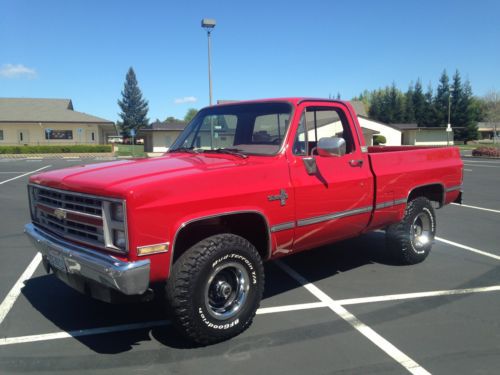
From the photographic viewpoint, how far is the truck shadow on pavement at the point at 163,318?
3.54 metres

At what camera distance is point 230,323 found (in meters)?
3.63

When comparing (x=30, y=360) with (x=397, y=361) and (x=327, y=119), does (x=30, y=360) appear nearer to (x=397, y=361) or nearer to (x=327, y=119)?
(x=397, y=361)

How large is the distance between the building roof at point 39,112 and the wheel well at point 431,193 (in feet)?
144

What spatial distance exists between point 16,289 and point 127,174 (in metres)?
2.58

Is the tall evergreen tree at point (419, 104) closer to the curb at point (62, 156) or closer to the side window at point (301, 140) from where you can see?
the curb at point (62, 156)

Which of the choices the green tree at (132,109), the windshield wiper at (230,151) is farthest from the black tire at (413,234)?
the green tree at (132,109)

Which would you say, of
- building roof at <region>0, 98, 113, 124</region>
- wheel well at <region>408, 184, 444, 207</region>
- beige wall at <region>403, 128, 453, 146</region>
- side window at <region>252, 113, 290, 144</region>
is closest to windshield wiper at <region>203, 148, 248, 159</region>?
side window at <region>252, 113, 290, 144</region>

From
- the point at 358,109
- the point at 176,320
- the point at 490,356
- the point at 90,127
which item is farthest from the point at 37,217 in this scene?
the point at 358,109

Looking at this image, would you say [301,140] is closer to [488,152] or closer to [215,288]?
[215,288]

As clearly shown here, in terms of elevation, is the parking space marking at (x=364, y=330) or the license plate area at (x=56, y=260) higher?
the license plate area at (x=56, y=260)

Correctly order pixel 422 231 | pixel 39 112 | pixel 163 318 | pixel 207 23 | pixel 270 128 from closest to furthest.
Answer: pixel 163 318
pixel 270 128
pixel 422 231
pixel 207 23
pixel 39 112

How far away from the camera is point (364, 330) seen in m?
3.84

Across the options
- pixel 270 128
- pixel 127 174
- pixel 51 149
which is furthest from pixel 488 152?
pixel 51 149

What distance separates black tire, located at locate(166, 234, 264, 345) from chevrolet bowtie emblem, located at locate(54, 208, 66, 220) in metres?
1.08
